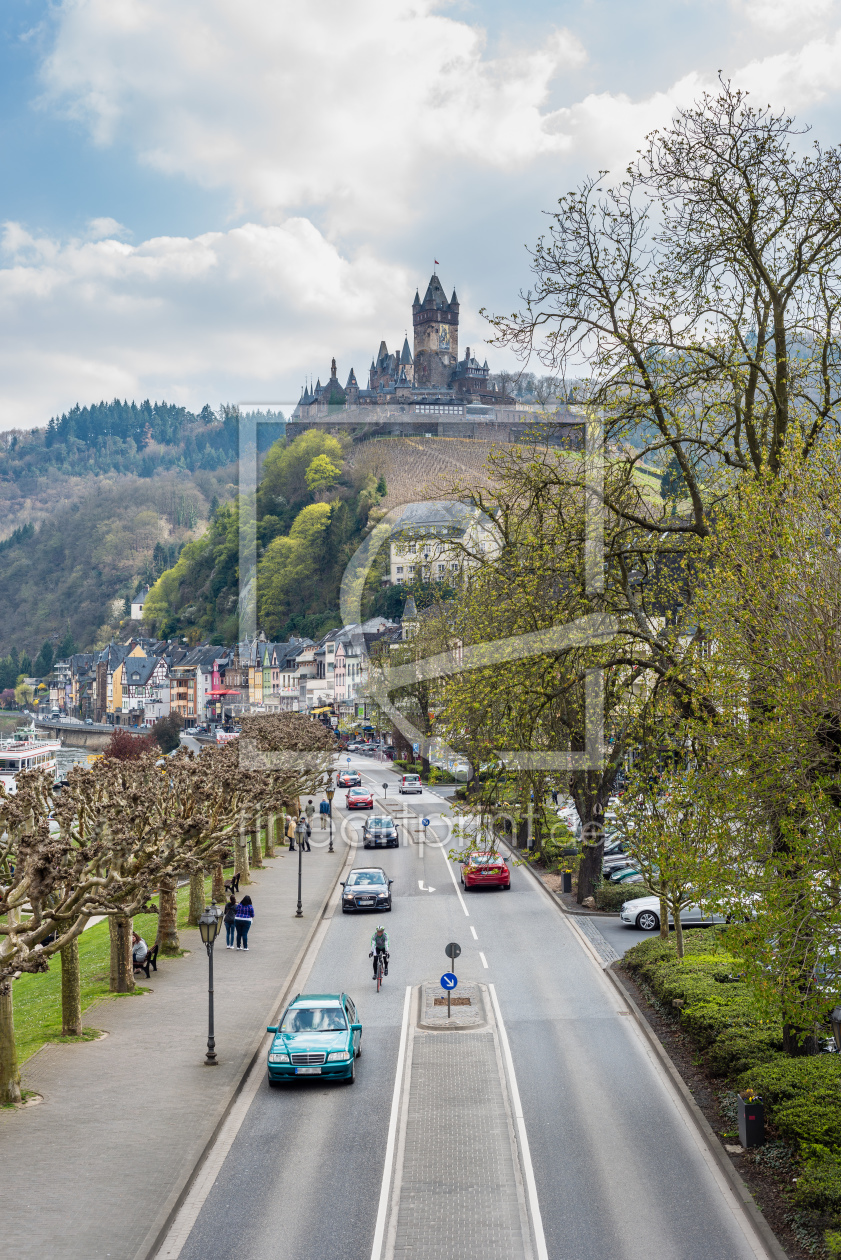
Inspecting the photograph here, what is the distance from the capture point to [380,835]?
4906 centimetres

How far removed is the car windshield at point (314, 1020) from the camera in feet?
59.2

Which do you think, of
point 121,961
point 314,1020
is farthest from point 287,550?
point 314,1020

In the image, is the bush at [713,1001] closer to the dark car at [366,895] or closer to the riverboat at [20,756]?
the dark car at [366,895]

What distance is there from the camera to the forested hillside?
156250mm

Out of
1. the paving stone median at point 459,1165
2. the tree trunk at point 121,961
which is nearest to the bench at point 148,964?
the tree trunk at point 121,961

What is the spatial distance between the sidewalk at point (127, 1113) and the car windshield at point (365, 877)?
7.54 metres

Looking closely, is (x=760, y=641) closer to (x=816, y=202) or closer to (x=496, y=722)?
(x=816, y=202)

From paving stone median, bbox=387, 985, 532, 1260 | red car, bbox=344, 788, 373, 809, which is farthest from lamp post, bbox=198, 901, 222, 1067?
red car, bbox=344, 788, 373, 809

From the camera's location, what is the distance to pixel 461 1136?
15.0 metres

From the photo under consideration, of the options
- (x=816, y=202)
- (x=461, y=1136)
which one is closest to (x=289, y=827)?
(x=461, y=1136)

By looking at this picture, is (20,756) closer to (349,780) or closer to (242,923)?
(349,780)

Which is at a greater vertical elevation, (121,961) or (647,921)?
(121,961)

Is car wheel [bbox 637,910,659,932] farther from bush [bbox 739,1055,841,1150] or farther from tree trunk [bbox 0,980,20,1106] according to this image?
tree trunk [bbox 0,980,20,1106]

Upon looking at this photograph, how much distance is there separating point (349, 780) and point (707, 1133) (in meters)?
64.7
